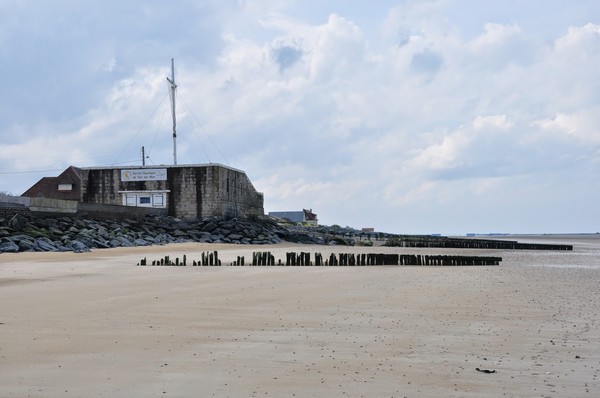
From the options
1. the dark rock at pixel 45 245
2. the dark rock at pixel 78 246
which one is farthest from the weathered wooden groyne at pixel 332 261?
the dark rock at pixel 45 245

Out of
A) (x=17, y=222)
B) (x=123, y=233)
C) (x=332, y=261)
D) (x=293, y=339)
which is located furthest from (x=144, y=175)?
(x=293, y=339)

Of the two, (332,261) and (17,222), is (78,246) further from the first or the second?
(332,261)

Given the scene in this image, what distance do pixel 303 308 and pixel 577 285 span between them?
837cm

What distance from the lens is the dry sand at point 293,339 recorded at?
5496 millimetres

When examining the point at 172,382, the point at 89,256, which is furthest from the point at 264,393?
the point at 89,256

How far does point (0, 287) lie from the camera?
41.5ft

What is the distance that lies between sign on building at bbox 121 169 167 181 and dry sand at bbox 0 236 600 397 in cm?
2834

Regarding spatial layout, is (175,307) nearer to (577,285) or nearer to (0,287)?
(0,287)

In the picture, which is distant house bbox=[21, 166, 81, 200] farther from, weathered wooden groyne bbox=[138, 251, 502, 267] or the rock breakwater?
weathered wooden groyne bbox=[138, 251, 502, 267]

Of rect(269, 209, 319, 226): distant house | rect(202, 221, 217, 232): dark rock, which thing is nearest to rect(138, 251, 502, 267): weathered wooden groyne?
rect(202, 221, 217, 232): dark rock

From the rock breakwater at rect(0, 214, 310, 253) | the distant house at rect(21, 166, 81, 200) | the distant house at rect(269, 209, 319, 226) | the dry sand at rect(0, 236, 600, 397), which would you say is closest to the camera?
the dry sand at rect(0, 236, 600, 397)

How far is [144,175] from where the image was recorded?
43031mm

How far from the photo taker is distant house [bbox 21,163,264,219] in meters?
41.8

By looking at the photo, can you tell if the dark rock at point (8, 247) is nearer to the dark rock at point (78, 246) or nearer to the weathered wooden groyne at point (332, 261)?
the dark rock at point (78, 246)
